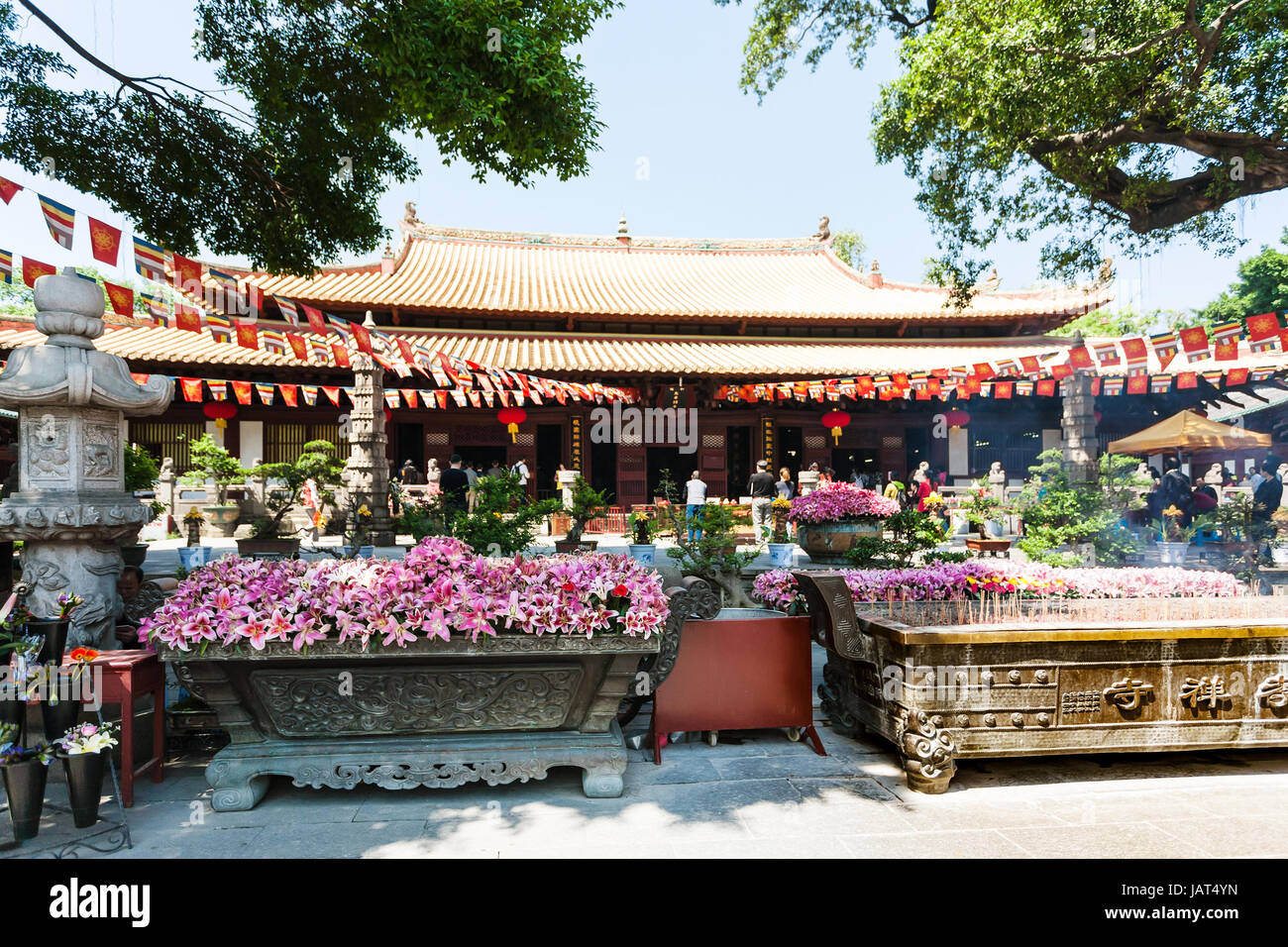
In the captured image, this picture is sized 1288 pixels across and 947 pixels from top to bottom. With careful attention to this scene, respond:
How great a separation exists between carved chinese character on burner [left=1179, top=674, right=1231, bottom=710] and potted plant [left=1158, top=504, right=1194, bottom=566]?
5928 millimetres

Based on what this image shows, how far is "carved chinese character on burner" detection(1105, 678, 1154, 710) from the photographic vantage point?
347 centimetres

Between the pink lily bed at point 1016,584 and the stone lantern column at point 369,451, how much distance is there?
6765 millimetres

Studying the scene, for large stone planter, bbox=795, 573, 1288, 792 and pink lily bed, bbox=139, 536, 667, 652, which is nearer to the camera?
pink lily bed, bbox=139, 536, 667, 652

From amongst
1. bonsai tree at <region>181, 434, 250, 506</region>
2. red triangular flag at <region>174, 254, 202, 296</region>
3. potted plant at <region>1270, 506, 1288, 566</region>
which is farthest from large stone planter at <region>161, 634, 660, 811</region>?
potted plant at <region>1270, 506, 1288, 566</region>

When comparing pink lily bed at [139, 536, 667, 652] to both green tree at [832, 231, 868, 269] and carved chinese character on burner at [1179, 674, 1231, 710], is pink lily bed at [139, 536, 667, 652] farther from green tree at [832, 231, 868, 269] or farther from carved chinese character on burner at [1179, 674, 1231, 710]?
green tree at [832, 231, 868, 269]

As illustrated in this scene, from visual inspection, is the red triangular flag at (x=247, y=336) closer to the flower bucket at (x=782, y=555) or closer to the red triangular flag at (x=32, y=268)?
the red triangular flag at (x=32, y=268)

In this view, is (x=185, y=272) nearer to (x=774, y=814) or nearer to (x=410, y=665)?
(x=410, y=665)

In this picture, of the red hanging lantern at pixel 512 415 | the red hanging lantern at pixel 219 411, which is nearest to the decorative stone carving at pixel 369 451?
the red hanging lantern at pixel 512 415

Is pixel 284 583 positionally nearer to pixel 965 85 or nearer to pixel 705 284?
pixel 965 85

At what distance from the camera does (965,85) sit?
568 centimetres

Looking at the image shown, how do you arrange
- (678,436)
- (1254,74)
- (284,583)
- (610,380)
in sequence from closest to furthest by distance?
(284,583) → (1254,74) → (610,380) → (678,436)

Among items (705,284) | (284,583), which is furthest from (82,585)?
(705,284)

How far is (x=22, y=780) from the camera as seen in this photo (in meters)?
2.76

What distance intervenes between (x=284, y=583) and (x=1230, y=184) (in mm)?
7658
